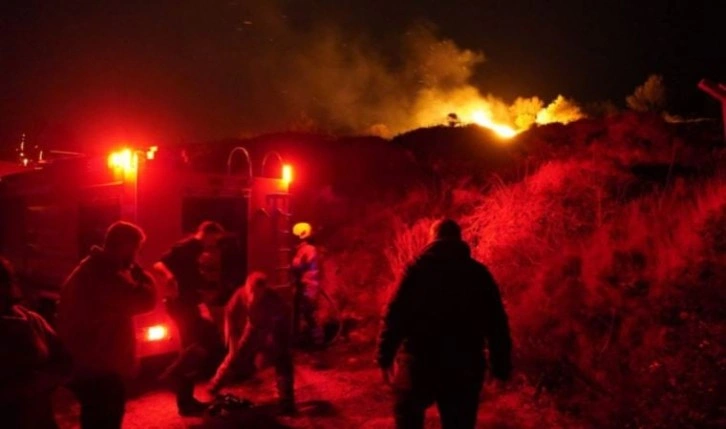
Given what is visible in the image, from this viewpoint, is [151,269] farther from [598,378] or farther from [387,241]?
[387,241]

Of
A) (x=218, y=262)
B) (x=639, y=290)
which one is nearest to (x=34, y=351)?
(x=218, y=262)

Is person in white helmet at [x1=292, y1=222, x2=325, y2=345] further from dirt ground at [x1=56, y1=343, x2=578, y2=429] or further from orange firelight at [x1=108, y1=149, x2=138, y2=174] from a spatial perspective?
orange firelight at [x1=108, y1=149, x2=138, y2=174]

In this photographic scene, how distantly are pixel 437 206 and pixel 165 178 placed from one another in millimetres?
7410

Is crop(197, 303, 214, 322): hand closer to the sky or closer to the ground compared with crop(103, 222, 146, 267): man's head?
closer to the ground

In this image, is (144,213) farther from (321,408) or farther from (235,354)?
(321,408)

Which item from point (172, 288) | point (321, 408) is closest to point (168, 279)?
Answer: point (172, 288)

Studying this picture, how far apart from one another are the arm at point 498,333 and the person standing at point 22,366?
2.57 metres

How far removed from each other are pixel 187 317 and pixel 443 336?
3310mm

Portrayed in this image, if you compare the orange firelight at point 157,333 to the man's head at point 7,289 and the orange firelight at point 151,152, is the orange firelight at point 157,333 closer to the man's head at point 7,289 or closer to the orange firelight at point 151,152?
the orange firelight at point 151,152

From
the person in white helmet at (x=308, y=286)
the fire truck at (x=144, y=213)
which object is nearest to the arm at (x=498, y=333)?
the fire truck at (x=144, y=213)

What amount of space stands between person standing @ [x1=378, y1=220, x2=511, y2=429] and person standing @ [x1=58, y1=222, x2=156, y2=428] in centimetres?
165

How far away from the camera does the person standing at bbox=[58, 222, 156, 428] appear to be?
359 centimetres

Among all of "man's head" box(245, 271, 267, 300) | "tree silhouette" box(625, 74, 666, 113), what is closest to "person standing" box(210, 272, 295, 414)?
"man's head" box(245, 271, 267, 300)

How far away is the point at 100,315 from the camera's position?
3.63m
